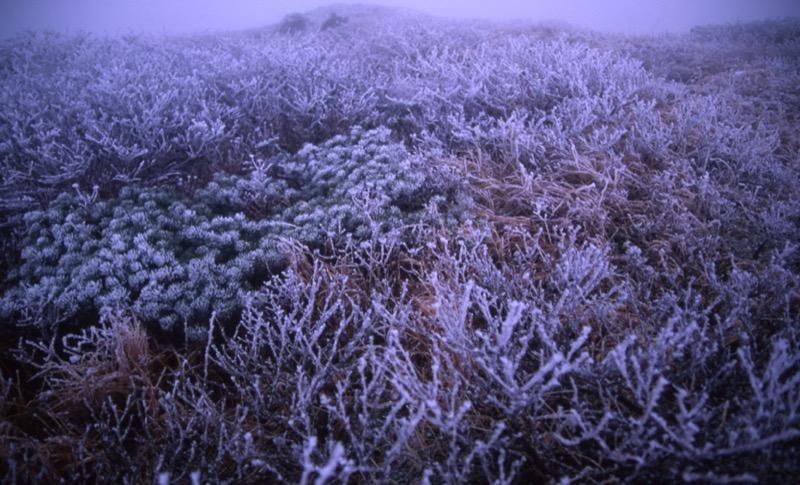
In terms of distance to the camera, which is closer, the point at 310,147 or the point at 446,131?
the point at 310,147

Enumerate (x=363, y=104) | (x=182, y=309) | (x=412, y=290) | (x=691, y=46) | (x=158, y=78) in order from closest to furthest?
(x=182, y=309), (x=412, y=290), (x=363, y=104), (x=158, y=78), (x=691, y=46)

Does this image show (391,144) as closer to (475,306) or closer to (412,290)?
(412,290)

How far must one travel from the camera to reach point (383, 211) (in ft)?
10.1

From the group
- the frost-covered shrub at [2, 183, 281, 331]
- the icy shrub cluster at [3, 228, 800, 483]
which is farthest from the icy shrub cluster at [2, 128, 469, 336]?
the icy shrub cluster at [3, 228, 800, 483]

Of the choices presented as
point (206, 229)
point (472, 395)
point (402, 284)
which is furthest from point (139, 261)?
point (472, 395)

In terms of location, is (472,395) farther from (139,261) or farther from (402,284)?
(139,261)

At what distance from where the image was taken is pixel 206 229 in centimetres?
294

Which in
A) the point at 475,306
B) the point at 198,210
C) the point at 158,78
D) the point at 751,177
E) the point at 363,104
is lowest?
the point at 475,306

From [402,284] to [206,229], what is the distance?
1627mm

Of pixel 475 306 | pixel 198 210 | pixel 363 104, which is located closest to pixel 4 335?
pixel 198 210

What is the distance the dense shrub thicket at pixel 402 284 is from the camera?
1.65 m

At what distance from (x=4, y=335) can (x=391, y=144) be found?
3302 mm

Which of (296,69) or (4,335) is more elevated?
(296,69)

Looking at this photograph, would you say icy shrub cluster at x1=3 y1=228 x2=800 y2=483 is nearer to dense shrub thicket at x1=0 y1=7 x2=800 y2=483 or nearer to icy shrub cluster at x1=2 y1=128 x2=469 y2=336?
dense shrub thicket at x1=0 y1=7 x2=800 y2=483
